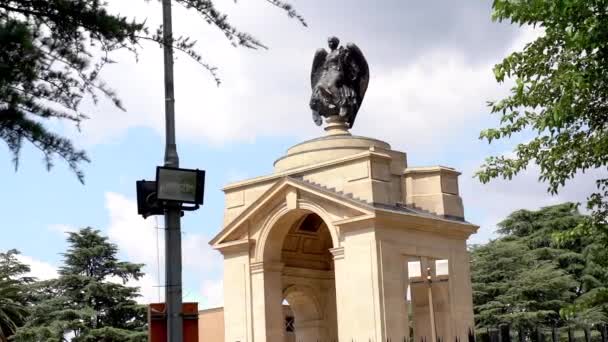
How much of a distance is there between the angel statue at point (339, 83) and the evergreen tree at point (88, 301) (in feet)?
49.7

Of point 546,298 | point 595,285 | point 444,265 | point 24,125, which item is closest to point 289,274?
point 444,265

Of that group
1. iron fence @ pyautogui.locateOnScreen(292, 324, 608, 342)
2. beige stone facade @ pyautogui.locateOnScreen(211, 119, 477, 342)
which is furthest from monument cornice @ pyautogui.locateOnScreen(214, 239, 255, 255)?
iron fence @ pyautogui.locateOnScreen(292, 324, 608, 342)

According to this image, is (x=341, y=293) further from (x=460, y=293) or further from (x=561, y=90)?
(x=561, y=90)

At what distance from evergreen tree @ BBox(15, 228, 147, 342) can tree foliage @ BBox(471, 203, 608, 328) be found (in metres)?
16.8

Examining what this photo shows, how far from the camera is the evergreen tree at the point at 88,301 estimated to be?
4325cm

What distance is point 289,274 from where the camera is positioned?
34531 millimetres

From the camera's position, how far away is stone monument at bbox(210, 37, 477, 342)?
29.5 m

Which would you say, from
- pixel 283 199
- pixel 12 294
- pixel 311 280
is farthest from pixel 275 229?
pixel 12 294

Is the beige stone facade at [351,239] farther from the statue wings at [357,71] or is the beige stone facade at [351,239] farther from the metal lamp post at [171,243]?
the metal lamp post at [171,243]

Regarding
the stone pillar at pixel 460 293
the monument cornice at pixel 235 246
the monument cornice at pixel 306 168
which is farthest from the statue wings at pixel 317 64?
the stone pillar at pixel 460 293

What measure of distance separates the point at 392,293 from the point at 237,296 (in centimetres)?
603

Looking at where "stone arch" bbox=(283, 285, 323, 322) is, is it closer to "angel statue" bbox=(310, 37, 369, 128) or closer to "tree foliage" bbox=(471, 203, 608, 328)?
"angel statue" bbox=(310, 37, 369, 128)

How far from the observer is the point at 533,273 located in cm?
4741

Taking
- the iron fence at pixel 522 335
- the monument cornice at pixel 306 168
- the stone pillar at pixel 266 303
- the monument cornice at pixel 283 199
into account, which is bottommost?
the iron fence at pixel 522 335
